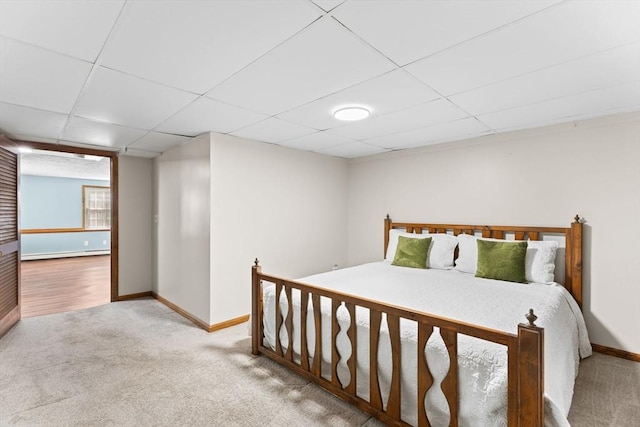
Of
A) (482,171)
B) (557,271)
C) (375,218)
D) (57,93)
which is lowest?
(557,271)

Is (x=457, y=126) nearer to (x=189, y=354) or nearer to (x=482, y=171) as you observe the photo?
(x=482, y=171)

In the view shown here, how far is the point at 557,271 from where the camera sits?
10.7 feet

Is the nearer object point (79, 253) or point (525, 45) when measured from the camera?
point (525, 45)

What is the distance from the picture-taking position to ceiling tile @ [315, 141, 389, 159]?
165 inches

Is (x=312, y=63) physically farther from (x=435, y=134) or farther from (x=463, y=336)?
(x=435, y=134)

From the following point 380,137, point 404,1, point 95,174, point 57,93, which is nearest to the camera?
point 404,1

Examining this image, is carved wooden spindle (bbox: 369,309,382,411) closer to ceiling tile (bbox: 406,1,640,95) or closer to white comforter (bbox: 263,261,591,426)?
white comforter (bbox: 263,261,591,426)

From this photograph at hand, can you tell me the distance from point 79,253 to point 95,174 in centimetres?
248

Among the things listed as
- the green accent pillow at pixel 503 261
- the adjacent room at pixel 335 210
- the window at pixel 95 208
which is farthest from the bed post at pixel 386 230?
the window at pixel 95 208

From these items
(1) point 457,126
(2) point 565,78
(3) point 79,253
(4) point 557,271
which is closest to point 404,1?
(2) point 565,78

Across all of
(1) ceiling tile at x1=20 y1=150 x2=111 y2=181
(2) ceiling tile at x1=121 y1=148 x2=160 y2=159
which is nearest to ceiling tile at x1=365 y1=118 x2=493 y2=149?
(2) ceiling tile at x1=121 y1=148 x2=160 y2=159

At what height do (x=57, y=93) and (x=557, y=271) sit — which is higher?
(x=57, y=93)

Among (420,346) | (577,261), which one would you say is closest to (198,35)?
(420,346)

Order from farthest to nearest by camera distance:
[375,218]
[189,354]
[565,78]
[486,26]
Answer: [375,218]
[189,354]
[565,78]
[486,26]
